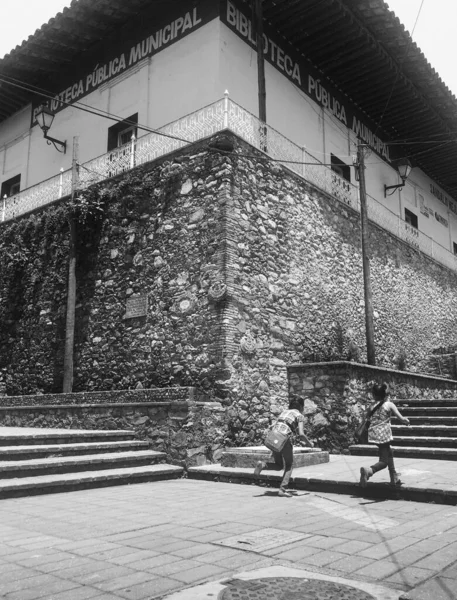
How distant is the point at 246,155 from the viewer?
1009 centimetres

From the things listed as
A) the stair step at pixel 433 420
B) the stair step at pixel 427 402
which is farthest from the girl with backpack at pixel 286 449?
the stair step at pixel 427 402

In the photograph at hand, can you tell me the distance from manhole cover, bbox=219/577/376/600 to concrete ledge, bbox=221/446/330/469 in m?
4.29

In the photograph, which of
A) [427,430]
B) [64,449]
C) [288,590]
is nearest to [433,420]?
[427,430]

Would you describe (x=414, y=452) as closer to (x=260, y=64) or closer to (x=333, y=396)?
(x=333, y=396)

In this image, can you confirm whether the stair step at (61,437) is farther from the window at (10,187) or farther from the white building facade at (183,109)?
the window at (10,187)

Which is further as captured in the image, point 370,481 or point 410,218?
point 410,218

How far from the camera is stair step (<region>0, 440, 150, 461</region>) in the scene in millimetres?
6879

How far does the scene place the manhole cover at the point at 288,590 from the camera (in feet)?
9.51

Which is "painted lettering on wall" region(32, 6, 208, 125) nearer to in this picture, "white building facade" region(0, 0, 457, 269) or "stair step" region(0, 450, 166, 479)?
"white building facade" region(0, 0, 457, 269)

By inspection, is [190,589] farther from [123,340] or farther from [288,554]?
[123,340]

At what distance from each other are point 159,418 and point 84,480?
179 centimetres

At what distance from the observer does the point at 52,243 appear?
1227 centimetres

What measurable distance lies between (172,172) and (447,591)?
8.72 metres

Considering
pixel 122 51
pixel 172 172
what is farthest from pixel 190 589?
pixel 122 51
